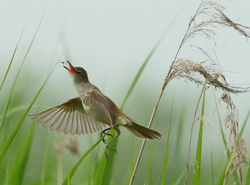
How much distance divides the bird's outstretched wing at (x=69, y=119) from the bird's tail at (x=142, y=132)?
1.93 feet

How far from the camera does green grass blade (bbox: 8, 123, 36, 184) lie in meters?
2.32

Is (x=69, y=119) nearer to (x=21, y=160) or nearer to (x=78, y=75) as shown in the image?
(x=78, y=75)

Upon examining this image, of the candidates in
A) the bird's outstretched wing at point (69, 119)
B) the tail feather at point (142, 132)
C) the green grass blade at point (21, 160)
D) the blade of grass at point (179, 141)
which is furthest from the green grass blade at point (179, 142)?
the green grass blade at point (21, 160)

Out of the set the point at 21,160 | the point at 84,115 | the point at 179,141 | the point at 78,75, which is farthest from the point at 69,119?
the point at 179,141

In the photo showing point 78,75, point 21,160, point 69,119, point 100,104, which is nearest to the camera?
point 100,104

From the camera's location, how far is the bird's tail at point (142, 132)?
86.3 inches

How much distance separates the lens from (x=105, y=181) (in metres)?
2.10

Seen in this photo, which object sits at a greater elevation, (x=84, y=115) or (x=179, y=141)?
(x=84, y=115)

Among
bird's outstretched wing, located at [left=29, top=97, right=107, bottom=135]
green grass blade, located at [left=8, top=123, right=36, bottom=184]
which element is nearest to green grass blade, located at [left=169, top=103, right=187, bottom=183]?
bird's outstretched wing, located at [left=29, top=97, right=107, bottom=135]

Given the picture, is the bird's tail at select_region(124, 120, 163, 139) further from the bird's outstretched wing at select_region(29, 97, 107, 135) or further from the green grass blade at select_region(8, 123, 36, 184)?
the green grass blade at select_region(8, 123, 36, 184)

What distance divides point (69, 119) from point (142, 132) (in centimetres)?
88

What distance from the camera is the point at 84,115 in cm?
298

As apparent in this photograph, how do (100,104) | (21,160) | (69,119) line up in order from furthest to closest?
(69,119) → (21,160) → (100,104)

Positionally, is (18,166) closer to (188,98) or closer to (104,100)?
(104,100)
